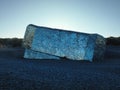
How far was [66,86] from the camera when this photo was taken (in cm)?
446

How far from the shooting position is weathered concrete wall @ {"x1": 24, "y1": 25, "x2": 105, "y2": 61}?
36.7 ft

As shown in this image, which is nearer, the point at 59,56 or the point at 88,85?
the point at 88,85

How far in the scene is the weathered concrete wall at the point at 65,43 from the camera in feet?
36.7

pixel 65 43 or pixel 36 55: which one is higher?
pixel 65 43

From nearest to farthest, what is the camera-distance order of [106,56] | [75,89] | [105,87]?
[75,89], [105,87], [106,56]

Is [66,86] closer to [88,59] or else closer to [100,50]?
[88,59]

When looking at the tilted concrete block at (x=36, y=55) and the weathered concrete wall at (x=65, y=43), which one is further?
the tilted concrete block at (x=36, y=55)

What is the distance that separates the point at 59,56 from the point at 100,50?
1.68 metres

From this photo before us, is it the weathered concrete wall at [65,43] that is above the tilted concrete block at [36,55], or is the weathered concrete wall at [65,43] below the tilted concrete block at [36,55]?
above

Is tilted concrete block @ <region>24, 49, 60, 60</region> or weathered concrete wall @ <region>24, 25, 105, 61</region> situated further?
tilted concrete block @ <region>24, 49, 60, 60</region>

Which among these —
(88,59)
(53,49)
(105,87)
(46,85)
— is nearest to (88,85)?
(105,87)

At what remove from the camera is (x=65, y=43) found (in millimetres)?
11570

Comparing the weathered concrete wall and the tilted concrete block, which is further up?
the weathered concrete wall

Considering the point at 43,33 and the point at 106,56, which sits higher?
the point at 43,33
